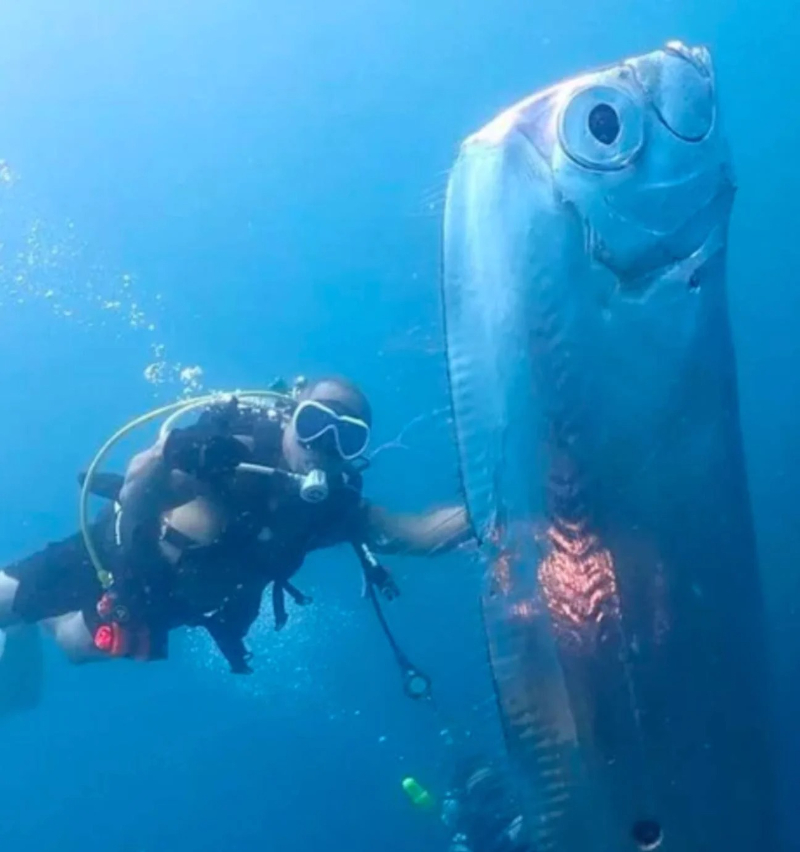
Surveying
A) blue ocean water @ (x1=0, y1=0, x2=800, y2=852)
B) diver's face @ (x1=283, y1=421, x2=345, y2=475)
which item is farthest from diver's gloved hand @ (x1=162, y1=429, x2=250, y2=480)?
blue ocean water @ (x1=0, y1=0, x2=800, y2=852)

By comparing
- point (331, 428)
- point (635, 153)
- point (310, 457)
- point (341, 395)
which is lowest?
point (310, 457)

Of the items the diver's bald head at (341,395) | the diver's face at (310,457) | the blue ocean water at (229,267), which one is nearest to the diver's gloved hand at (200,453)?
the diver's face at (310,457)

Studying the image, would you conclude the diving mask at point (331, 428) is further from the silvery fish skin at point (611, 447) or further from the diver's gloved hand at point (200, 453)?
the silvery fish skin at point (611, 447)

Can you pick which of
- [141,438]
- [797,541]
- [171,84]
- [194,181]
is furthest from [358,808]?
[171,84]

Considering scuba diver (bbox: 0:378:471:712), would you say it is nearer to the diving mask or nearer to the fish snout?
the diving mask

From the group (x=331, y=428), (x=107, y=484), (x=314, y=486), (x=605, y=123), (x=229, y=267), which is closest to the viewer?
(x=605, y=123)

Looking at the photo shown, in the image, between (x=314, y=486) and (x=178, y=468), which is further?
(x=178, y=468)

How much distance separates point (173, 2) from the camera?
2953cm

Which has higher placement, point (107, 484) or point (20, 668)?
point (107, 484)

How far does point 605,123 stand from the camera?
1.37 meters

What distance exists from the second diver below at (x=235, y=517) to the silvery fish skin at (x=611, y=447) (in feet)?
9.06

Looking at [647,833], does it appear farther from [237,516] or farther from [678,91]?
[237,516]

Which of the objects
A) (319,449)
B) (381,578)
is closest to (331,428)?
(319,449)

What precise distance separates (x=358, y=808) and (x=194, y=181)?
19.8m
